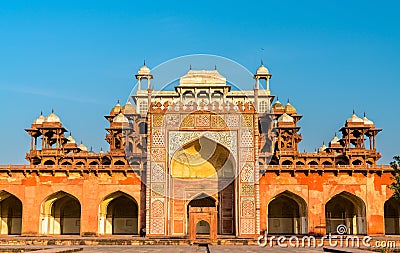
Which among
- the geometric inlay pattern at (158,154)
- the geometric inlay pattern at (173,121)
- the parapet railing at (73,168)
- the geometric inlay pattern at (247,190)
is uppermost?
the geometric inlay pattern at (173,121)

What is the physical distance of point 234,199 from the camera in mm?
23312

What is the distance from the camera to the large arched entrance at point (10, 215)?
25609mm

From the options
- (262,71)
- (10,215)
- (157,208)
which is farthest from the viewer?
(262,71)

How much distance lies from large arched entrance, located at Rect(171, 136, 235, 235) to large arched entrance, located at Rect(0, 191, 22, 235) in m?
7.48

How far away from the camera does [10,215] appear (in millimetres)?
26016

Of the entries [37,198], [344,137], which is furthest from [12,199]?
[344,137]

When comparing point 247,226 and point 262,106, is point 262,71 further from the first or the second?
point 247,226

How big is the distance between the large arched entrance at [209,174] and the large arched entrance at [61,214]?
14.9 feet

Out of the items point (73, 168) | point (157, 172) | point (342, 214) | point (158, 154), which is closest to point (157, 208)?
point (157, 172)

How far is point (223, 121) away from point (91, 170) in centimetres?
564

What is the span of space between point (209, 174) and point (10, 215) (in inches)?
363

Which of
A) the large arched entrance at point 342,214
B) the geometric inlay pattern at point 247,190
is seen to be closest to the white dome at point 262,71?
the large arched entrance at point 342,214

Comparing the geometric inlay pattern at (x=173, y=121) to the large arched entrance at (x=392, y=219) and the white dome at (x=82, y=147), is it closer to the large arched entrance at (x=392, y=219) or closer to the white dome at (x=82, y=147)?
the large arched entrance at (x=392, y=219)

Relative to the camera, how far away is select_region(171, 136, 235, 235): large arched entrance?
23594 mm
